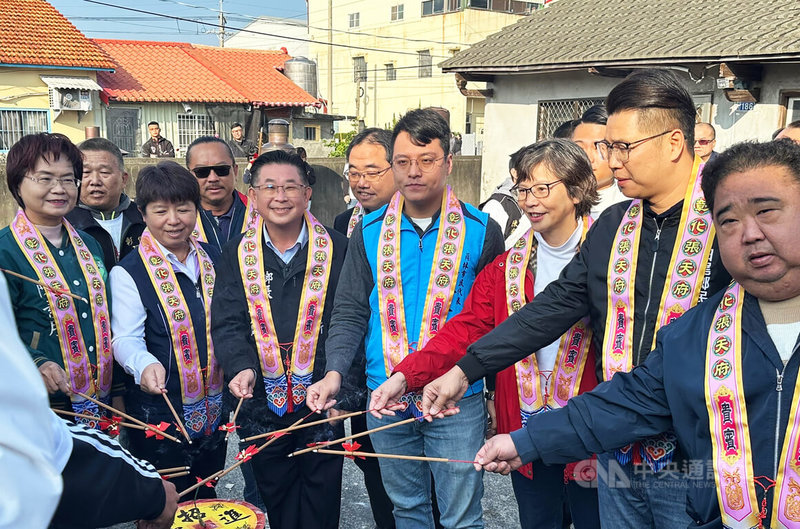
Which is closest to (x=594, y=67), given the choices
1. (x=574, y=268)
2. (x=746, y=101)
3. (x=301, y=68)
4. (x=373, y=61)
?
(x=746, y=101)

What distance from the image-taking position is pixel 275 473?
3471 mm

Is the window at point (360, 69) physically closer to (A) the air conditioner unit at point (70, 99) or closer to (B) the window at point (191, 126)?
(B) the window at point (191, 126)

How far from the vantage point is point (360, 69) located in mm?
37438

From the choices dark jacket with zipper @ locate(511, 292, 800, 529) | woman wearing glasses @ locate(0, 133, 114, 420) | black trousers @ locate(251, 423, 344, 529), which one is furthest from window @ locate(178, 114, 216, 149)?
dark jacket with zipper @ locate(511, 292, 800, 529)

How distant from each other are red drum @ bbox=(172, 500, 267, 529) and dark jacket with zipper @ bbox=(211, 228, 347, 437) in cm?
66

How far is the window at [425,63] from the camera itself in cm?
3378

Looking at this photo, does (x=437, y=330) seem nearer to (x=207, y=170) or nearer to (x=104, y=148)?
(x=207, y=170)

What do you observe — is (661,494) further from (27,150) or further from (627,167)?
(27,150)

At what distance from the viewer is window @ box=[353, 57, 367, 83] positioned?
3731 centimetres

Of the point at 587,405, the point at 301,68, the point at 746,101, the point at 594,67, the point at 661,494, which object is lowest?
the point at 661,494

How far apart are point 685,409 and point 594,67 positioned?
10224 millimetres

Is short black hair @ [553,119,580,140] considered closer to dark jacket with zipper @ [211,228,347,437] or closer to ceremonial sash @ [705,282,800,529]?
dark jacket with zipper @ [211,228,347,437]

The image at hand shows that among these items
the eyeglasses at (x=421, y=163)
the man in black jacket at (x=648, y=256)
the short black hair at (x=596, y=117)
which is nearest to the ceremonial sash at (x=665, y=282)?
the man in black jacket at (x=648, y=256)

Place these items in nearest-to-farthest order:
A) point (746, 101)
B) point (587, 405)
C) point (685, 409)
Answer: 1. point (685, 409)
2. point (587, 405)
3. point (746, 101)
